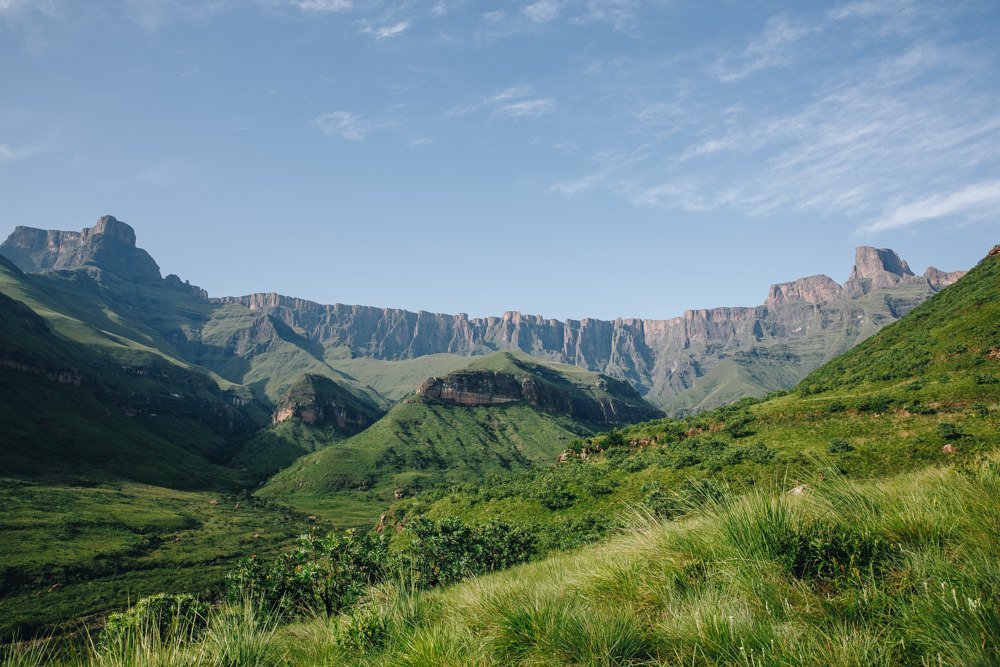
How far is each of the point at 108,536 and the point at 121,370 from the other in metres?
137

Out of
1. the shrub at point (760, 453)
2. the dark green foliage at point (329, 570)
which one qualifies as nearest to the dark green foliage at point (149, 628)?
the dark green foliage at point (329, 570)

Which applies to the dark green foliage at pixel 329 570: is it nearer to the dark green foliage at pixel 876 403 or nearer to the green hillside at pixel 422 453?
the dark green foliage at pixel 876 403

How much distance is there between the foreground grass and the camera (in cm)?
320

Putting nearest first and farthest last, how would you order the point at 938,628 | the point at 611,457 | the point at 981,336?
the point at 938,628 < the point at 981,336 < the point at 611,457

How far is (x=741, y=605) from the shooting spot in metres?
3.96

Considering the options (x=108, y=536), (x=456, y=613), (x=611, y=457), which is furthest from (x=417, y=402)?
(x=456, y=613)

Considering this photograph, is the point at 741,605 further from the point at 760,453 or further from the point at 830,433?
the point at 830,433

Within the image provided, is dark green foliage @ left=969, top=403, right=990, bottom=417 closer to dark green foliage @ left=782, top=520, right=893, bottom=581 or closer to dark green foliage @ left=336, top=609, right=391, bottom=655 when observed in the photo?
dark green foliage @ left=782, top=520, right=893, bottom=581

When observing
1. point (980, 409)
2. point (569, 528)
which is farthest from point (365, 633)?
point (980, 409)

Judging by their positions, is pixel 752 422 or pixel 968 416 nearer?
pixel 968 416

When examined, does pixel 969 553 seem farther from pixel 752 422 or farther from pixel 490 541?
pixel 752 422

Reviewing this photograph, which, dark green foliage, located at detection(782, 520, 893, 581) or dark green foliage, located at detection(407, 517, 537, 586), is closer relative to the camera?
dark green foliage, located at detection(782, 520, 893, 581)

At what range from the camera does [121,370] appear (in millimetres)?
179875

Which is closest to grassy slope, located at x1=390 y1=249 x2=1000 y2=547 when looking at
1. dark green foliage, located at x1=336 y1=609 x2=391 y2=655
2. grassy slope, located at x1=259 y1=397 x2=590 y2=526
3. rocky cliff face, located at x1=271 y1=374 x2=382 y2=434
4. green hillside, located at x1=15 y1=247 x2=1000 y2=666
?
green hillside, located at x1=15 y1=247 x2=1000 y2=666
